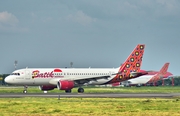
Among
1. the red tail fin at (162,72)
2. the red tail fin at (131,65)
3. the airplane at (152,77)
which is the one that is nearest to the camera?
the red tail fin at (131,65)

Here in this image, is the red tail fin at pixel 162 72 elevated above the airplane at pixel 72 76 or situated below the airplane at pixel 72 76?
above

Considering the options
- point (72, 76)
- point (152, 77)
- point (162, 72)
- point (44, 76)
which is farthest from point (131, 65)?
point (152, 77)

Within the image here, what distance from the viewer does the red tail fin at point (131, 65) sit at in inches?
3142

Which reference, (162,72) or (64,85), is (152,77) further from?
(64,85)

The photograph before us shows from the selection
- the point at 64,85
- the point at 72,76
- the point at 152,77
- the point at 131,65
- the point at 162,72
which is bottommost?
the point at 64,85

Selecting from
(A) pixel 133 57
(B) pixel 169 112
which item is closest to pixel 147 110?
(B) pixel 169 112

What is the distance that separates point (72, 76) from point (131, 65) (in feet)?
37.5

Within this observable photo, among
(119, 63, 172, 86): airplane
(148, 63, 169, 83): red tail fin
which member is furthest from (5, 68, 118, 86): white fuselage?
(119, 63, 172, 86): airplane

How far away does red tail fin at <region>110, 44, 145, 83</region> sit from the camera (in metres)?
79.8

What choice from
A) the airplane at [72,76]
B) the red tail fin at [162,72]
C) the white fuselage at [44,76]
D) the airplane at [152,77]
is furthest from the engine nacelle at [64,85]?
the airplane at [152,77]

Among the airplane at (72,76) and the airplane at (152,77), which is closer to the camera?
the airplane at (72,76)

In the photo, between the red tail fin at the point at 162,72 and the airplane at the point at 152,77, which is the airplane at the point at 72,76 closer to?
the red tail fin at the point at 162,72

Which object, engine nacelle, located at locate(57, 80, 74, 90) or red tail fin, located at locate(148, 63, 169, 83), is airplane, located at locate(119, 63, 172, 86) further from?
engine nacelle, located at locate(57, 80, 74, 90)

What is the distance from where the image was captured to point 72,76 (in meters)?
77.0
